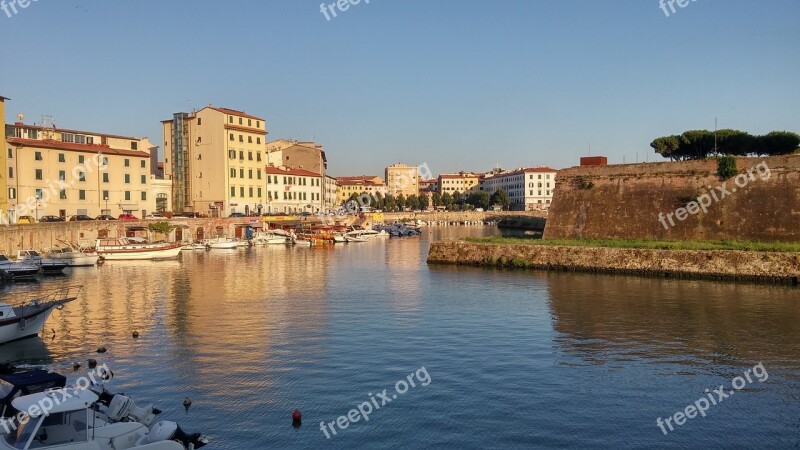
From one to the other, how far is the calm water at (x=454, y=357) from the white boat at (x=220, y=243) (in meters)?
30.4

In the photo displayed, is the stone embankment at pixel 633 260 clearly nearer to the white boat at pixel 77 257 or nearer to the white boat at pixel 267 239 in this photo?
the white boat at pixel 77 257

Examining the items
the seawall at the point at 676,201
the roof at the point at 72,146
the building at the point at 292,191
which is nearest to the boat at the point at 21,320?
the seawall at the point at 676,201

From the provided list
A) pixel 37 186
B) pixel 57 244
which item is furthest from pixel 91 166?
pixel 57 244

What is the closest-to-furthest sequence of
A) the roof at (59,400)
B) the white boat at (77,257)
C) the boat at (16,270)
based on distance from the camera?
the roof at (59,400) → the boat at (16,270) → the white boat at (77,257)

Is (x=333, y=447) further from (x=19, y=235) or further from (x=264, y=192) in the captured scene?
(x=264, y=192)

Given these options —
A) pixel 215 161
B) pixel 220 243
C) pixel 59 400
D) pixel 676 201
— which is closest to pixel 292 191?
pixel 215 161

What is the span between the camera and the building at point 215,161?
263 ft

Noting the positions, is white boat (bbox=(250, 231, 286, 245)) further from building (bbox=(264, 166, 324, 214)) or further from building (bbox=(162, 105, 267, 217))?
building (bbox=(264, 166, 324, 214))

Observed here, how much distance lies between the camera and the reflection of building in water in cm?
2025

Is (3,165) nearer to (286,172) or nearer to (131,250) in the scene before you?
(131,250)

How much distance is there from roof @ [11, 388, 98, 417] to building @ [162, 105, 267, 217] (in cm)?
7082

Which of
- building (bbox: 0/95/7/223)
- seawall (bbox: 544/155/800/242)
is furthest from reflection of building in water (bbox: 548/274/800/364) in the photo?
building (bbox: 0/95/7/223)

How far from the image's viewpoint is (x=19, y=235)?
168 ft

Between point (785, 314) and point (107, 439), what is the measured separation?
25.4 m
